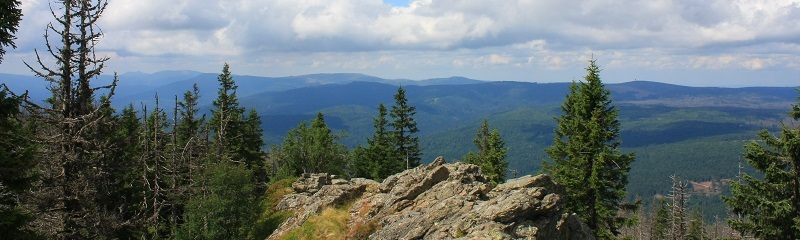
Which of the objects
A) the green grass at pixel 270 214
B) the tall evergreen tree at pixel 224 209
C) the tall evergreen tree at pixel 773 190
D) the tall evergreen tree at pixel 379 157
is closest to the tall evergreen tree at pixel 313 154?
the tall evergreen tree at pixel 379 157

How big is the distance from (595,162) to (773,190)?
298 inches

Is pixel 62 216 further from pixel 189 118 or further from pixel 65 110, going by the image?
pixel 189 118

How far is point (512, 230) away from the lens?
54.2 ft

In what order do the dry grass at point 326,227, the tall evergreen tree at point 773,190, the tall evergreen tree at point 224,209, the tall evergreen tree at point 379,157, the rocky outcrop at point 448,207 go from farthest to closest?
the tall evergreen tree at point 379,157
the tall evergreen tree at point 224,209
the dry grass at point 326,227
the tall evergreen tree at point 773,190
the rocky outcrop at point 448,207

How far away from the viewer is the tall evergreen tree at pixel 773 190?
2039 cm

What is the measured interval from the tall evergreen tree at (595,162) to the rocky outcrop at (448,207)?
3.50 meters

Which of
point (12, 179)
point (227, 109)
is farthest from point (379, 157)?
point (12, 179)

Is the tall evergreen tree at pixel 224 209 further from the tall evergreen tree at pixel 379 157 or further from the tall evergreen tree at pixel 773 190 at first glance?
the tall evergreen tree at pixel 379 157

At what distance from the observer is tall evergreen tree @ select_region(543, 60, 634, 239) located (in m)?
24.7

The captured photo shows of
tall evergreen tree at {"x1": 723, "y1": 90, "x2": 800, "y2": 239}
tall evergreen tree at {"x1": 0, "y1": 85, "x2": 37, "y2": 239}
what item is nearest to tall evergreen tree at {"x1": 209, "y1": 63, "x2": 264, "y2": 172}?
tall evergreen tree at {"x1": 0, "y1": 85, "x2": 37, "y2": 239}

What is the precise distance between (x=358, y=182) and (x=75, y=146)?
16.9m

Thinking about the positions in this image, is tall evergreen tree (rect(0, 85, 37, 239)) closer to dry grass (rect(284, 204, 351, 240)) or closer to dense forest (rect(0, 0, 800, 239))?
dense forest (rect(0, 0, 800, 239))

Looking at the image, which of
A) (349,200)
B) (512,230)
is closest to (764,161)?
(512,230)

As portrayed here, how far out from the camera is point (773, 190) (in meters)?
20.8
